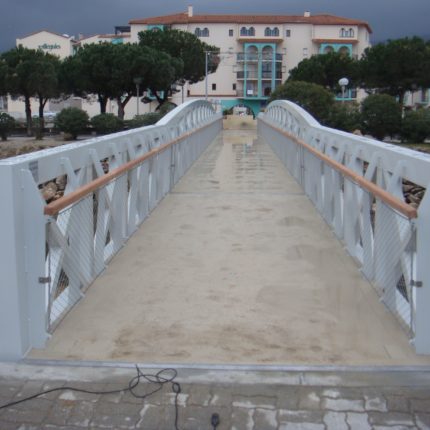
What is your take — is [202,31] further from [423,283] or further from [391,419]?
[391,419]

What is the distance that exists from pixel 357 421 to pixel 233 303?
174 centimetres

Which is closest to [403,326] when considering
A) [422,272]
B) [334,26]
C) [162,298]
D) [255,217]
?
[422,272]

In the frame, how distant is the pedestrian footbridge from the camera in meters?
3.66

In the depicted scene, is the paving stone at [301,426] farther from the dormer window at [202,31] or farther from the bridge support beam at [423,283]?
the dormer window at [202,31]

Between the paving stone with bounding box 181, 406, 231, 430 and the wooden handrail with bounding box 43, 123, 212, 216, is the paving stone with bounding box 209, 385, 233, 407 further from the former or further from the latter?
the wooden handrail with bounding box 43, 123, 212, 216

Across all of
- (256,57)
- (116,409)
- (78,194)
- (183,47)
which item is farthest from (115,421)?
(256,57)

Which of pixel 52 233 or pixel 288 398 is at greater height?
pixel 52 233

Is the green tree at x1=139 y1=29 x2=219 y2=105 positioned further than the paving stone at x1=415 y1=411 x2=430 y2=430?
Yes

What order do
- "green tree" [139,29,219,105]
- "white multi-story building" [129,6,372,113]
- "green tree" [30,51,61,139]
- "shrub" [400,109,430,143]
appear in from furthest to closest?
"white multi-story building" [129,6,372,113]
"green tree" [139,29,219,105]
"green tree" [30,51,61,139]
"shrub" [400,109,430,143]

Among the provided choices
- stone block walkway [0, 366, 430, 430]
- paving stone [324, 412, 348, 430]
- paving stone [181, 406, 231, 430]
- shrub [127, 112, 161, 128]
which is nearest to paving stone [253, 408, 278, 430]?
stone block walkway [0, 366, 430, 430]

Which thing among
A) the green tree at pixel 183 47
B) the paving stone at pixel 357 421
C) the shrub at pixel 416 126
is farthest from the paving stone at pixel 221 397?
A: the green tree at pixel 183 47

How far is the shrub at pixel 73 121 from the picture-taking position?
37469 millimetres

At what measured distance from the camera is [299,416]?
301cm

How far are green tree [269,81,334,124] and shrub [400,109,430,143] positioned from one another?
3.66 meters
